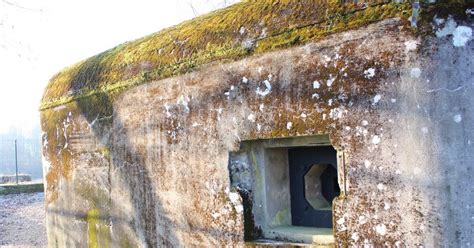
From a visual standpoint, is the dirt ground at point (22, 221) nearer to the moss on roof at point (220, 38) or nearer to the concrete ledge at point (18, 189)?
the concrete ledge at point (18, 189)

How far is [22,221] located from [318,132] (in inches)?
388

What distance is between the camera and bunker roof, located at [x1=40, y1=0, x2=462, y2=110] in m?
2.28

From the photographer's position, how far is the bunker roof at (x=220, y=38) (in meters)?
2.28

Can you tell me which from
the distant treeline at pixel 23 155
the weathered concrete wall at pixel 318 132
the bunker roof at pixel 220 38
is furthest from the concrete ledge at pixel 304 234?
the distant treeline at pixel 23 155

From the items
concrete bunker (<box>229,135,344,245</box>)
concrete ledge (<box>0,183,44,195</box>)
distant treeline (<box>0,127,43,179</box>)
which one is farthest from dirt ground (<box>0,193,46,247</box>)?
distant treeline (<box>0,127,43,179</box>)

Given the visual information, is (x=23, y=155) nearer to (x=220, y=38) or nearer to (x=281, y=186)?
(x=220, y=38)

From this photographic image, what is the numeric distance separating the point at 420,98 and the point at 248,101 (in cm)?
92

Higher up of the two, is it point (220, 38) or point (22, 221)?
point (220, 38)

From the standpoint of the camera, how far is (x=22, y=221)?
35.0ft

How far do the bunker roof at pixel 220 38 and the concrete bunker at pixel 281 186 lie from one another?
1.80 feet

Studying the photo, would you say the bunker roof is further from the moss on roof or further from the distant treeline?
the distant treeline

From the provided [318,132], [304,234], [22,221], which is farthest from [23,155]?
[318,132]

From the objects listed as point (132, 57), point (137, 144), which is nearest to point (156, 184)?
point (137, 144)

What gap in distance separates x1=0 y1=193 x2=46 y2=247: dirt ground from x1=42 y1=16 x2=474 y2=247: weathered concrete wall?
5575mm
